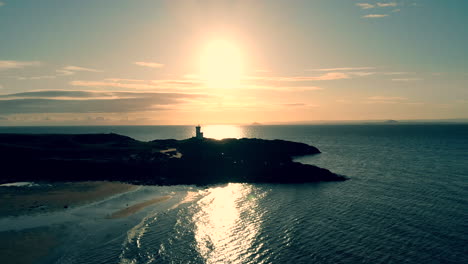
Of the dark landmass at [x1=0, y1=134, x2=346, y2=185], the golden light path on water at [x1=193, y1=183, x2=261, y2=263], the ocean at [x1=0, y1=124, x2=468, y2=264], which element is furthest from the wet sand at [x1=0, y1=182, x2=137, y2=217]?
the golden light path on water at [x1=193, y1=183, x2=261, y2=263]

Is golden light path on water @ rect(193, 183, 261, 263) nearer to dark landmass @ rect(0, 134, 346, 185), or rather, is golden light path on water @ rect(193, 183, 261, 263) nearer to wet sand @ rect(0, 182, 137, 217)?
dark landmass @ rect(0, 134, 346, 185)

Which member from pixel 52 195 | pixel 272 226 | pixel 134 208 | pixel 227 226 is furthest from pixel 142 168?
pixel 272 226

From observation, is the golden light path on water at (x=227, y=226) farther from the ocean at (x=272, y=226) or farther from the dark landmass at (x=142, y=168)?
the dark landmass at (x=142, y=168)

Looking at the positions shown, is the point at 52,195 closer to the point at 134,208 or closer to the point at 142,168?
the point at 134,208

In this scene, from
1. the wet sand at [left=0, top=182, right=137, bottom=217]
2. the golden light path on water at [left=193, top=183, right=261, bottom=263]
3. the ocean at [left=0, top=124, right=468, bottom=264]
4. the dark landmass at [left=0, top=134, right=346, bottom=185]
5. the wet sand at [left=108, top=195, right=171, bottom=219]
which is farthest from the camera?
the dark landmass at [left=0, top=134, right=346, bottom=185]

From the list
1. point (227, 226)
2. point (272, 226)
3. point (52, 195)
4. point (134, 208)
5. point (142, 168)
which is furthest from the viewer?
point (142, 168)

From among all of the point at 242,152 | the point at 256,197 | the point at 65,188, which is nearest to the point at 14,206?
the point at 65,188
